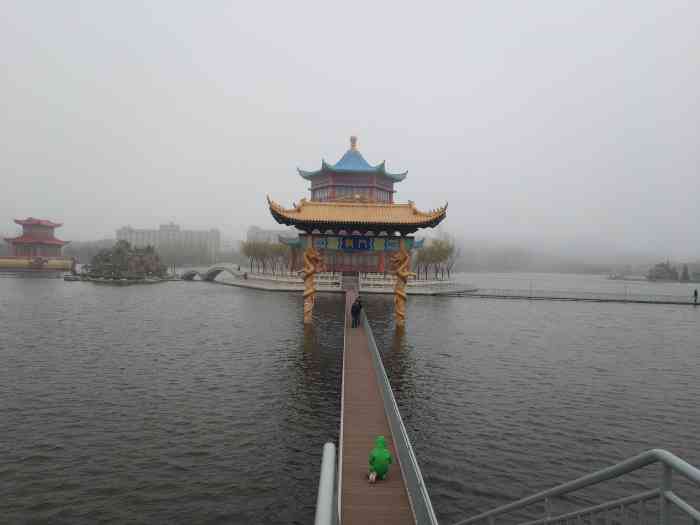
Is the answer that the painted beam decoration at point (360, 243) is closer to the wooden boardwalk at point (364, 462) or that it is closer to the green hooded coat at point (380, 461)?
the wooden boardwalk at point (364, 462)

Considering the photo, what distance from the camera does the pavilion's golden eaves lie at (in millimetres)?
26266

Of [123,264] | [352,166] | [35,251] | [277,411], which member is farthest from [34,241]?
[277,411]

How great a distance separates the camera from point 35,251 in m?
89.6

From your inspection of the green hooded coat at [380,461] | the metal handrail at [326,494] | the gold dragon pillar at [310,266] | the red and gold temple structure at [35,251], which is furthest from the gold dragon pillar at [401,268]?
the red and gold temple structure at [35,251]

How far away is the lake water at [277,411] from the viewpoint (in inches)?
374

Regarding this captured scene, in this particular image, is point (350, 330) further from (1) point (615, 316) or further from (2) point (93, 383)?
(1) point (615, 316)

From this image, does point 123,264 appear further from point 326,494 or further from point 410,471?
point 326,494

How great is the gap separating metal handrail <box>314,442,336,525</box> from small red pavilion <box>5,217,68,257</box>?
104m

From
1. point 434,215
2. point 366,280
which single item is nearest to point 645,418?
point 434,215

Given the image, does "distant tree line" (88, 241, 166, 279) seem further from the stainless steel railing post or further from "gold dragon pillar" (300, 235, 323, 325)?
the stainless steel railing post

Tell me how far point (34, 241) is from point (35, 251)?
2458 millimetres

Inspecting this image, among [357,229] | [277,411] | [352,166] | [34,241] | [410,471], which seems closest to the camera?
[410,471]

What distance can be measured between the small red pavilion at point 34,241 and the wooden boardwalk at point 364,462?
318ft

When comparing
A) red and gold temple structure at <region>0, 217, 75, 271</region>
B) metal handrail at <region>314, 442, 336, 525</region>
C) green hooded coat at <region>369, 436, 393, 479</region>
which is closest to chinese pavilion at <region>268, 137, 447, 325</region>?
green hooded coat at <region>369, 436, 393, 479</region>
